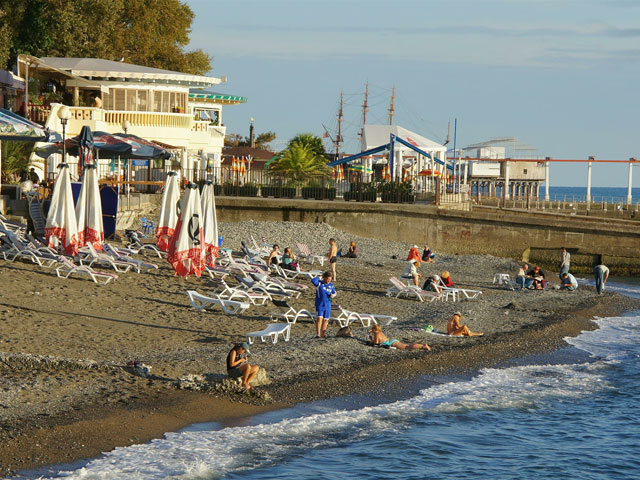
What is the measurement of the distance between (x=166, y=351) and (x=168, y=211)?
5.80 meters

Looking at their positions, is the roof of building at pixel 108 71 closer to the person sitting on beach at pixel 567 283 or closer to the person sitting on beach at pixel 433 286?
the person sitting on beach at pixel 433 286

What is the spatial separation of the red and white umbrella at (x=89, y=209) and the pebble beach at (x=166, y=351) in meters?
1.12

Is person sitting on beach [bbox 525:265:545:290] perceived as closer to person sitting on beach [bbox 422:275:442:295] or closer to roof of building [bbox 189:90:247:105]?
person sitting on beach [bbox 422:275:442:295]

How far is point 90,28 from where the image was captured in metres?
39.6

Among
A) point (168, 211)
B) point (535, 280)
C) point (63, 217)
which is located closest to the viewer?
point (63, 217)

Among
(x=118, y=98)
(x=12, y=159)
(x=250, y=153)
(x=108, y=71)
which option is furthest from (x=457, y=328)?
(x=250, y=153)

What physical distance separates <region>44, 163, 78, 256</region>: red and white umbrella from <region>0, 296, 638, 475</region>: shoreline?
286 inches

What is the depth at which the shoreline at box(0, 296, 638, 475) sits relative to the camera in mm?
8898

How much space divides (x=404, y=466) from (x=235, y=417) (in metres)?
2.29

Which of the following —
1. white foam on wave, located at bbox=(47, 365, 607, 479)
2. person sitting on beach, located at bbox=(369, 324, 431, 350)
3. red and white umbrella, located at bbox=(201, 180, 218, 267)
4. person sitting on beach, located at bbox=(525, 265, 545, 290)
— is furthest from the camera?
person sitting on beach, located at bbox=(525, 265, 545, 290)

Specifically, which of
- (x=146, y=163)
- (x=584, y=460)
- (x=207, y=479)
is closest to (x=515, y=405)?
(x=584, y=460)

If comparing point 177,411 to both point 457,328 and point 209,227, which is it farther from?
point 209,227

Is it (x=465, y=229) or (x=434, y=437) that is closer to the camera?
(x=434, y=437)

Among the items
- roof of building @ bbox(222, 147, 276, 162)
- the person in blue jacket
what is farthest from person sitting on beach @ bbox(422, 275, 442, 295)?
roof of building @ bbox(222, 147, 276, 162)
